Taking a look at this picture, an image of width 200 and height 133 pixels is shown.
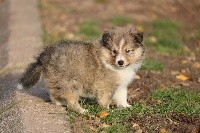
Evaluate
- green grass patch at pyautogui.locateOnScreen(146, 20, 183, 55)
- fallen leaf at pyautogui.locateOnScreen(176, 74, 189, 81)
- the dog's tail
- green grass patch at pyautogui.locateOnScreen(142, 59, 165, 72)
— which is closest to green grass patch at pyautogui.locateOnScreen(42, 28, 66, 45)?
green grass patch at pyautogui.locateOnScreen(146, 20, 183, 55)

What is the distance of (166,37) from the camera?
14461 millimetres

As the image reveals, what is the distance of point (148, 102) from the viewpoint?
28.8 feet

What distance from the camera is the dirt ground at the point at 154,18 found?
304 inches

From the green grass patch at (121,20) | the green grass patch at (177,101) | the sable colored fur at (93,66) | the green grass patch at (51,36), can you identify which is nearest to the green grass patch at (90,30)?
the green grass patch at (51,36)

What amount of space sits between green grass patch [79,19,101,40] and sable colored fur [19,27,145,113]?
531 centimetres

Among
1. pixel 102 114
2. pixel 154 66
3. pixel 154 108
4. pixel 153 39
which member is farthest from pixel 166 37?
pixel 102 114

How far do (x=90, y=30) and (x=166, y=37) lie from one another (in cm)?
165

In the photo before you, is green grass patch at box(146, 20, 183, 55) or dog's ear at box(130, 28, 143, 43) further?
green grass patch at box(146, 20, 183, 55)

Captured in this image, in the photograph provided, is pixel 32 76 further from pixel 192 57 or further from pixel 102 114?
pixel 192 57

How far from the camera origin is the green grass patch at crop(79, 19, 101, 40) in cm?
1390

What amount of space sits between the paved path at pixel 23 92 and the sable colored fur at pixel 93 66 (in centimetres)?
29

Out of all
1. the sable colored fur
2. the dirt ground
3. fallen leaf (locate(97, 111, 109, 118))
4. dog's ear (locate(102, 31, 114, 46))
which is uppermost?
dog's ear (locate(102, 31, 114, 46))

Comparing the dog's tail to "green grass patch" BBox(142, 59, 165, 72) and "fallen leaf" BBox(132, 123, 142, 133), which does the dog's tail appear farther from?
"green grass patch" BBox(142, 59, 165, 72)

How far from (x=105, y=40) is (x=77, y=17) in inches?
315
